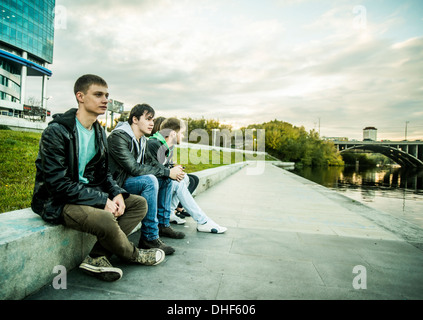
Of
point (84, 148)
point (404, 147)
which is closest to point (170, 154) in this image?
point (84, 148)

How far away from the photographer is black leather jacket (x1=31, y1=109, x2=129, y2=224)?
1.89 m

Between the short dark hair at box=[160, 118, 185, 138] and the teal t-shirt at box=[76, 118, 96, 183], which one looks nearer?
the teal t-shirt at box=[76, 118, 96, 183]

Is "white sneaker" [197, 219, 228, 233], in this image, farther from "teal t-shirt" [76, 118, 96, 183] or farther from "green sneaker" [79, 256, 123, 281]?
"teal t-shirt" [76, 118, 96, 183]

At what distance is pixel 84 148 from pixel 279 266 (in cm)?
216

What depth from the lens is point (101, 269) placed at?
6.64 ft

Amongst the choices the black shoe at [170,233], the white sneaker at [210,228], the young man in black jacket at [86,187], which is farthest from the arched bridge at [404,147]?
the young man in black jacket at [86,187]

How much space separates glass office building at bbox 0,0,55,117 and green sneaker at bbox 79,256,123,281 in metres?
51.6

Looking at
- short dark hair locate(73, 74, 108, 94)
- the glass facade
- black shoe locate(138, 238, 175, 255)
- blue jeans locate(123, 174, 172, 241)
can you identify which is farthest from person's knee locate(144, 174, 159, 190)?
the glass facade

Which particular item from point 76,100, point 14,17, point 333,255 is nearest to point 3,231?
point 76,100

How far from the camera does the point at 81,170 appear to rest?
2211 mm

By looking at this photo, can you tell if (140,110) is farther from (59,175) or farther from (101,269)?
(101,269)

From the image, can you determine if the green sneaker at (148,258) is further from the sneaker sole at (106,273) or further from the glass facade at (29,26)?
the glass facade at (29,26)

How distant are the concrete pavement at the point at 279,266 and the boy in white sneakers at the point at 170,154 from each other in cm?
18

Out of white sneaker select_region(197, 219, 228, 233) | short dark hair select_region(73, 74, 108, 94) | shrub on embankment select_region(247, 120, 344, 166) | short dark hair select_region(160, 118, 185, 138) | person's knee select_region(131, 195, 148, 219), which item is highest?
shrub on embankment select_region(247, 120, 344, 166)
